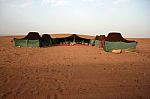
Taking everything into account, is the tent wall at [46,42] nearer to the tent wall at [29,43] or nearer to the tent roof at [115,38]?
the tent wall at [29,43]

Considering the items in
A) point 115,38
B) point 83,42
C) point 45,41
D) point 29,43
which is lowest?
point 83,42

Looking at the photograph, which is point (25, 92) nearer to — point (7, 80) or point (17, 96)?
point (17, 96)

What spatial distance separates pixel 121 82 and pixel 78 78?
1577mm

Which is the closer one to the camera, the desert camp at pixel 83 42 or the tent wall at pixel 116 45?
the tent wall at pixel 116 45

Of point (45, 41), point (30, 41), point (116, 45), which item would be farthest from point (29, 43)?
point (116, 45)

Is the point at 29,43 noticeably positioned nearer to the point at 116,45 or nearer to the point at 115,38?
the point at 115,38

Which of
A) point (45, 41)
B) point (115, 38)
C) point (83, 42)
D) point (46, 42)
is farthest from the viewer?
point (83, 42)

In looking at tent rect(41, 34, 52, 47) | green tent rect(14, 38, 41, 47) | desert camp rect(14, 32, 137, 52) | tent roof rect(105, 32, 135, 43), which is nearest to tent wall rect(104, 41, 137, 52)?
desert camp rect(14, 32, 137, 52)

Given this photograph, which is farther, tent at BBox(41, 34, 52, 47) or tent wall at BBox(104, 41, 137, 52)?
tent at BBox(41, 34, 52, 47)

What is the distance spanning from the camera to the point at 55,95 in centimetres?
629

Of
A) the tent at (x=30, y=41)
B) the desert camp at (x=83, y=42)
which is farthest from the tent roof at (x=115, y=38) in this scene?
the tent at (x=30, y=41)

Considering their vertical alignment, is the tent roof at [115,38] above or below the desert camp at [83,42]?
above

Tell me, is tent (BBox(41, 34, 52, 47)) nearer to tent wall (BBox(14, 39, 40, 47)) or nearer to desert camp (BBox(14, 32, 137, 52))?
desert camp (BBox(14, 32, 137, 52))

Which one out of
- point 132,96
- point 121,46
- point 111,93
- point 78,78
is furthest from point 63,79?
point 121,46
